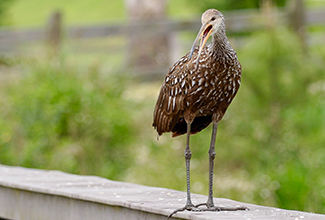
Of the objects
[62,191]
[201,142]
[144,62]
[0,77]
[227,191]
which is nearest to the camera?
[62,191]

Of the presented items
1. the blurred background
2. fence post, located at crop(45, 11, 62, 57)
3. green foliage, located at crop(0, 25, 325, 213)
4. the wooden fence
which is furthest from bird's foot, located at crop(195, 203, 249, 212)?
fence post, located at crop(45, 11, 62, 57)

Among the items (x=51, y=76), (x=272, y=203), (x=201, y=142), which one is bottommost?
(x=272, y=203)

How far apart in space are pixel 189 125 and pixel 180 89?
0.28 m

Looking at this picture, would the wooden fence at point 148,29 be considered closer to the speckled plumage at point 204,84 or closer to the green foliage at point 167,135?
the green foliage at point 167,135

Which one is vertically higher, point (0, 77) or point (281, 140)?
point (0, 77)

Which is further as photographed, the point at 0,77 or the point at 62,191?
the point at 0,77

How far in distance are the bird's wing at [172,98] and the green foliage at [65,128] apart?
11.4ft

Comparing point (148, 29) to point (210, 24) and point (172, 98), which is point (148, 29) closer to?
point (172, 98)

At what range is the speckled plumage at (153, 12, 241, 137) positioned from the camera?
3961mm

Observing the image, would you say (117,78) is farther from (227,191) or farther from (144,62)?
(144,62)

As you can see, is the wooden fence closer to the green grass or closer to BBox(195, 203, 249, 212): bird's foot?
BBox(195, 203, 249, 212): bird's foot

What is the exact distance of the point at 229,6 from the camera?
593 inches

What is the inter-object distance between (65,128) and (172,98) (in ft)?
13.8

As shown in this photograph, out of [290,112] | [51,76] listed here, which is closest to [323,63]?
[290,112]
